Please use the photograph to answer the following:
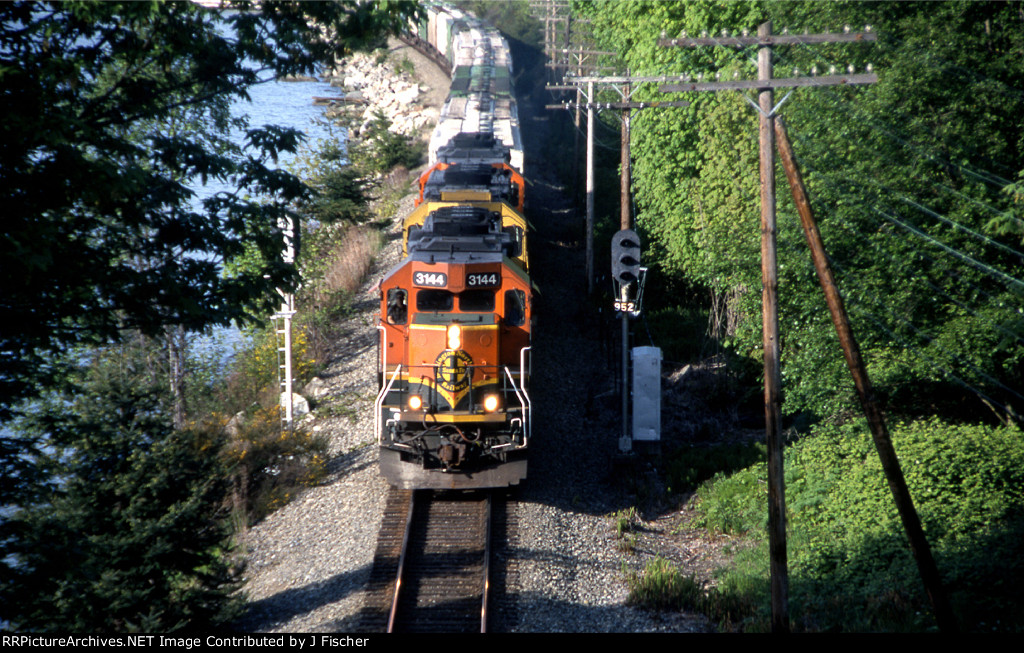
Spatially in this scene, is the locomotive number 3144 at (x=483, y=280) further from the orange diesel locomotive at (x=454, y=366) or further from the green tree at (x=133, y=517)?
the green tree at (x=133, y=517)

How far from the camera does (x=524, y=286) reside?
1363 centimetres

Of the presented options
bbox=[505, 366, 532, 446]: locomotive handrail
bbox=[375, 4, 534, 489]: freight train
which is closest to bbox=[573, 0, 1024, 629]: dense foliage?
bbox=[505, 366, 532, 446]: locomotive handrail

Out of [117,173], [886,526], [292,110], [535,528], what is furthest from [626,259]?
[292,110]

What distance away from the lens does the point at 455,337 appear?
43.2 ft

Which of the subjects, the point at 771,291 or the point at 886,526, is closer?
the point at 771,291

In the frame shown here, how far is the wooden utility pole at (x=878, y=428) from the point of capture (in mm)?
9133

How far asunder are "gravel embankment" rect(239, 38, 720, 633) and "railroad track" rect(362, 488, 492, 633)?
0.29 meters

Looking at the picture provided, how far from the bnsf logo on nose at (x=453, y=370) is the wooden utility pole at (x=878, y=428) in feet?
18.8

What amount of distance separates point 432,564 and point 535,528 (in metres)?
1.98

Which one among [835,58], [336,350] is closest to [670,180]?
[835,58]

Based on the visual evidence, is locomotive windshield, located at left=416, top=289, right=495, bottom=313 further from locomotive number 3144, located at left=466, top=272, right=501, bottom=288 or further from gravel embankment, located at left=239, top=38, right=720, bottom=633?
gravel embankment, located at left=239, top=38, right=720, bottom=633

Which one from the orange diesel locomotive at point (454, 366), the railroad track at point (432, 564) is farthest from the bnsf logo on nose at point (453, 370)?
the railroad track at point (432, 564)

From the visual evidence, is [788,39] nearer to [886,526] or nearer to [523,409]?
[523,409]

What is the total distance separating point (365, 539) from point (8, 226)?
7316 millimetres
